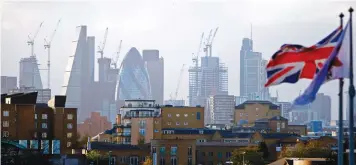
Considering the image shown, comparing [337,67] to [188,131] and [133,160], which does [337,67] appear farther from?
[188,131]

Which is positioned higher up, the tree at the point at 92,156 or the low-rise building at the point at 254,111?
the low-rise building at the point at 254,111

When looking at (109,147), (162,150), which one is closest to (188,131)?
(109,147)

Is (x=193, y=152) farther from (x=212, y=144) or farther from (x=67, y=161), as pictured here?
(x=67, y=161)

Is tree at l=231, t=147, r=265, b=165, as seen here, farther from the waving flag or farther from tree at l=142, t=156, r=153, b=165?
the waving flag

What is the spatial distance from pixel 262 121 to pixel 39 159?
76831 millimetres

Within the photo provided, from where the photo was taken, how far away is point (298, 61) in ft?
82.1

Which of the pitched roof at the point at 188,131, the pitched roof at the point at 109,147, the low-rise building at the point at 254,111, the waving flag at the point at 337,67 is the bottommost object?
the pitched roof at the point at 109,147

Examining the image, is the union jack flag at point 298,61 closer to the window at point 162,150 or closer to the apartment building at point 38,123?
the apartment building at point 38,123

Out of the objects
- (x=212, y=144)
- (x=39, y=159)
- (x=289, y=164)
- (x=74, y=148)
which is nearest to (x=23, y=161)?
(x=39, y=159)

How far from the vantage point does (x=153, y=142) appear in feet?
297

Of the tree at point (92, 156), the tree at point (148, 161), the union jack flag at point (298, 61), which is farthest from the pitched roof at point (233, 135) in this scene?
the union jack flag at point (298, 61)

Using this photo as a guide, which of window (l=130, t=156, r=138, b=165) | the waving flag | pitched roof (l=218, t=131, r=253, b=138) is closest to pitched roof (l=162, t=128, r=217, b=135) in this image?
pitched roof (l=218, t=131, r=253, b=138)

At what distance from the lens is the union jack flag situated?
81.0 feet

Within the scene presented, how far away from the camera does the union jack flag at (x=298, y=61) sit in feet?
81.0
